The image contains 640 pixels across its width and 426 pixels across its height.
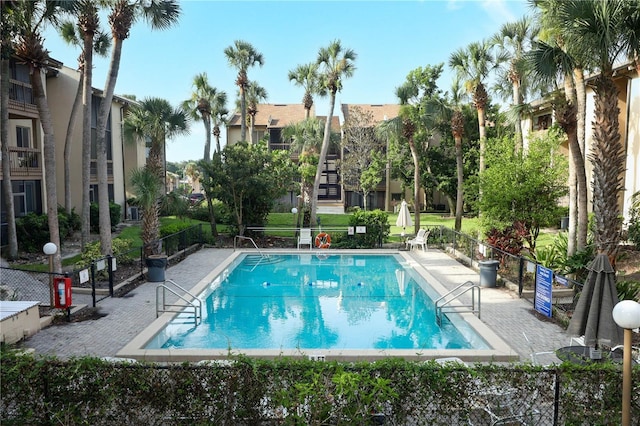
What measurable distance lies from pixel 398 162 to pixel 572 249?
22109mm

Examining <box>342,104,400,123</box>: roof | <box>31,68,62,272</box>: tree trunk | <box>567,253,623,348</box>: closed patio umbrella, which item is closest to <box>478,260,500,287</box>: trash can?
<box>567,253,623,348</box>: closed patio umbrella

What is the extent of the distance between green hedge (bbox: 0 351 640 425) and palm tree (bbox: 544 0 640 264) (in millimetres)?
6264

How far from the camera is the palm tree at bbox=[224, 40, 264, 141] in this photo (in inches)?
1174

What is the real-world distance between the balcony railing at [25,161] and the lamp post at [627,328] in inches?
811

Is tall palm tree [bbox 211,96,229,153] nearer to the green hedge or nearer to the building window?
the building window

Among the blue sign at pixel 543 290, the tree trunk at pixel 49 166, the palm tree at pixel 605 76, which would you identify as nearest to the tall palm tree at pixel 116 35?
the tree trunk at pixel 49 166

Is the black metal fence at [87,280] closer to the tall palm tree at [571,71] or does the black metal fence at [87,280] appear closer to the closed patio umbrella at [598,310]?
the closed patio umbrella at [598,310]

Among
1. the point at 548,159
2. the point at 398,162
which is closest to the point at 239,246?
the point at 548,159

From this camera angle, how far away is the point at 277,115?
153 ft

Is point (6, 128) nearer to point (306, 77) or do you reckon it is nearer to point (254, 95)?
point (306, 77)

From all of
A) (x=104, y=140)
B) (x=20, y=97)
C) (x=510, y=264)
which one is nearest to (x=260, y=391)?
(x=510, y=264)

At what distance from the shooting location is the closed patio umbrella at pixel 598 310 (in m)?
6.41

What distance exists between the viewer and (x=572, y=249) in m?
13.8

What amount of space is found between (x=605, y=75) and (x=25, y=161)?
2078 cm
